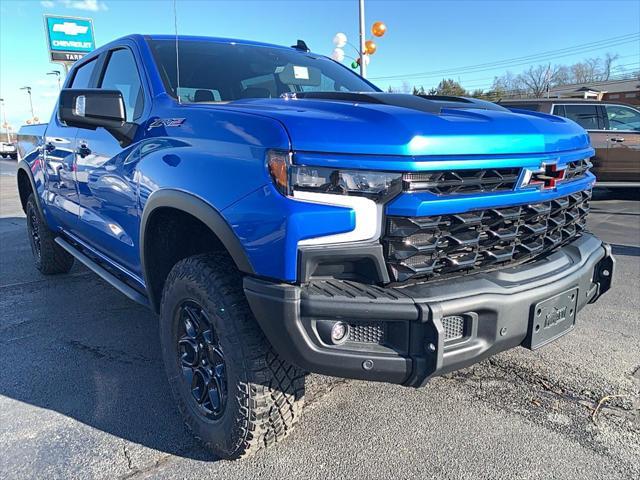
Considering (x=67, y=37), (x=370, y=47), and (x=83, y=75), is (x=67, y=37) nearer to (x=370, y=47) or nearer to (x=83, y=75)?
(x=370, y=47)

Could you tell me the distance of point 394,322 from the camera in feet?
5.95

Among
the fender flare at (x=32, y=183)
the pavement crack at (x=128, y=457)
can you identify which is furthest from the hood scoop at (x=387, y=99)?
the fender flare at (x=32, y=183)

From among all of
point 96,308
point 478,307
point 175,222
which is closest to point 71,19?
point 96,308

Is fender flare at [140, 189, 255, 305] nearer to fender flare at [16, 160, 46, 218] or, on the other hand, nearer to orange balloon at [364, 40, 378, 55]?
fender flare at [16, 160, 46, 218]

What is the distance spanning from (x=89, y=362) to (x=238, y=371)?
170cm

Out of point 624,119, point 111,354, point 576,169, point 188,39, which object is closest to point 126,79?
point 188,39

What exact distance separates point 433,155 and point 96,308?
135 inches

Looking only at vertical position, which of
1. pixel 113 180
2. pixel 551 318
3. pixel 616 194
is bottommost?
pixel 616 194

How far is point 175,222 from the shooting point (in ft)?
8.49

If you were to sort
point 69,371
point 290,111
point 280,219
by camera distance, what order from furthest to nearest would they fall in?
point 69,371 < point 290,111 < point 280,219

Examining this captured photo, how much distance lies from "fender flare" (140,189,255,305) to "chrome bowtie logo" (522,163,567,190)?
1.19m

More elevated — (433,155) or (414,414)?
(433,155)

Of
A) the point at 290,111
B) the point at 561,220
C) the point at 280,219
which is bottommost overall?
the point at 561,220

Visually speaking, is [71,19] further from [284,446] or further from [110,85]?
[284,446]
